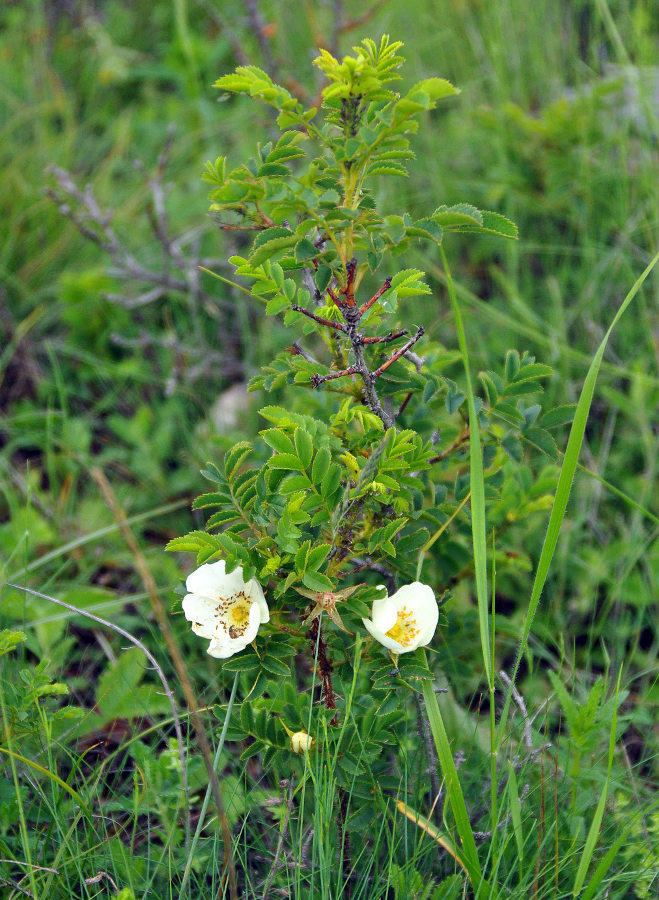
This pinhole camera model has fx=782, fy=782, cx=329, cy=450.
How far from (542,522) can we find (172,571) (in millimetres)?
1001

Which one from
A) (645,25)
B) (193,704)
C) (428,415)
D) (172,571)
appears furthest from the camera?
(645,25)

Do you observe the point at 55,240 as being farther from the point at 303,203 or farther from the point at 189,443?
the point at 303,203

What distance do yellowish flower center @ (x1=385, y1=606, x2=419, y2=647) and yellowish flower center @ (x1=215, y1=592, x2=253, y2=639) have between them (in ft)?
0.74

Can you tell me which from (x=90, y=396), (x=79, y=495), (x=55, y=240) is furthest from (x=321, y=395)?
(x=55, y=240)

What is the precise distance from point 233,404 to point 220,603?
145cm

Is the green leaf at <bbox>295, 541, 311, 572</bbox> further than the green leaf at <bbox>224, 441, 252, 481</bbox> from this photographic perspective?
No

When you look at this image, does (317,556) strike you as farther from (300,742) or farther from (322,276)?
(322,276)

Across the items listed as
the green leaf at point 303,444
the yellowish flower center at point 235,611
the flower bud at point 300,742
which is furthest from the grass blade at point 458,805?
the green leaf at point 303,444

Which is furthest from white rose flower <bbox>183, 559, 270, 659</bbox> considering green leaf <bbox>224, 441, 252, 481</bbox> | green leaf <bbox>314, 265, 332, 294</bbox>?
green leaf <bbox>314, 265, 332, 294</bbox>

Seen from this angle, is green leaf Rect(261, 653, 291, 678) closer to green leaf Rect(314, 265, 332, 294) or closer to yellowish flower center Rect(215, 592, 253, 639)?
yellowish flower center Rect(215, 592, 253, 639)

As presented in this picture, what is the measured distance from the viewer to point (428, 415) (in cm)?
161

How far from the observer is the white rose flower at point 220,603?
1205mm

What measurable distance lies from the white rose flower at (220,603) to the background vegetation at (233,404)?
10 centimetres

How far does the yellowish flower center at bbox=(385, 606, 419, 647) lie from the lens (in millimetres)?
1226
